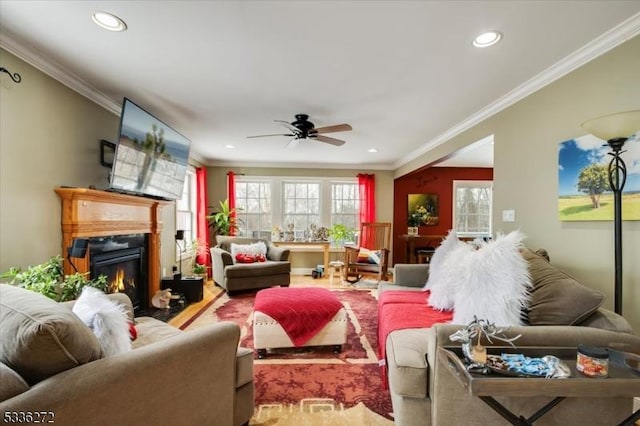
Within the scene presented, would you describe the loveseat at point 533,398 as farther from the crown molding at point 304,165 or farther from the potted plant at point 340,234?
the crown molding at point 304,165

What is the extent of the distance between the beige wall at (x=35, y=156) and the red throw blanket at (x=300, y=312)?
5.57 ft

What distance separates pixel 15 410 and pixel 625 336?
88.0 inches

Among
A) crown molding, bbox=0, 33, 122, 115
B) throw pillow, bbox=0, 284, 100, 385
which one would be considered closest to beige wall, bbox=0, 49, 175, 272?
crown molding, bbox=0, 33, 122, 115

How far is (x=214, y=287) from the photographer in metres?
4.96

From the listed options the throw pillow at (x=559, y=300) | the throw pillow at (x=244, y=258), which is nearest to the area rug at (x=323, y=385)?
the throw pillow at (x=559, y=300)

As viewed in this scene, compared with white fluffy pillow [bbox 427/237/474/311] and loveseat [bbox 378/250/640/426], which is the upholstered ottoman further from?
loveseat [bbox 378/250/640/426]

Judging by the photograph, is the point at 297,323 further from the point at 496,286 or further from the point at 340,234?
the point at 340,234

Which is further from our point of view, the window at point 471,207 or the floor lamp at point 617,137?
the window at point 471,207

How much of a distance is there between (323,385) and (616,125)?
7.63 ft

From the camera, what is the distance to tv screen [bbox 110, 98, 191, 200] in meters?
2.60

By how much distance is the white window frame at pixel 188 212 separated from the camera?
5156 millimetres

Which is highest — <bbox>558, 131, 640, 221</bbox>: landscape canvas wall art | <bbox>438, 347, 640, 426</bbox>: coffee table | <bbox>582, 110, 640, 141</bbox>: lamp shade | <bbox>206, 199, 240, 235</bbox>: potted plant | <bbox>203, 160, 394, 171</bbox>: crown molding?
<bbox>203, 160, 394, 171</bbox>: crown molding

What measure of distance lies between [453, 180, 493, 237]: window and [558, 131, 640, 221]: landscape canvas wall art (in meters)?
4.47

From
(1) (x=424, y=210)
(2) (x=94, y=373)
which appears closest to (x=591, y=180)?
(2) (x=94, y=373)
